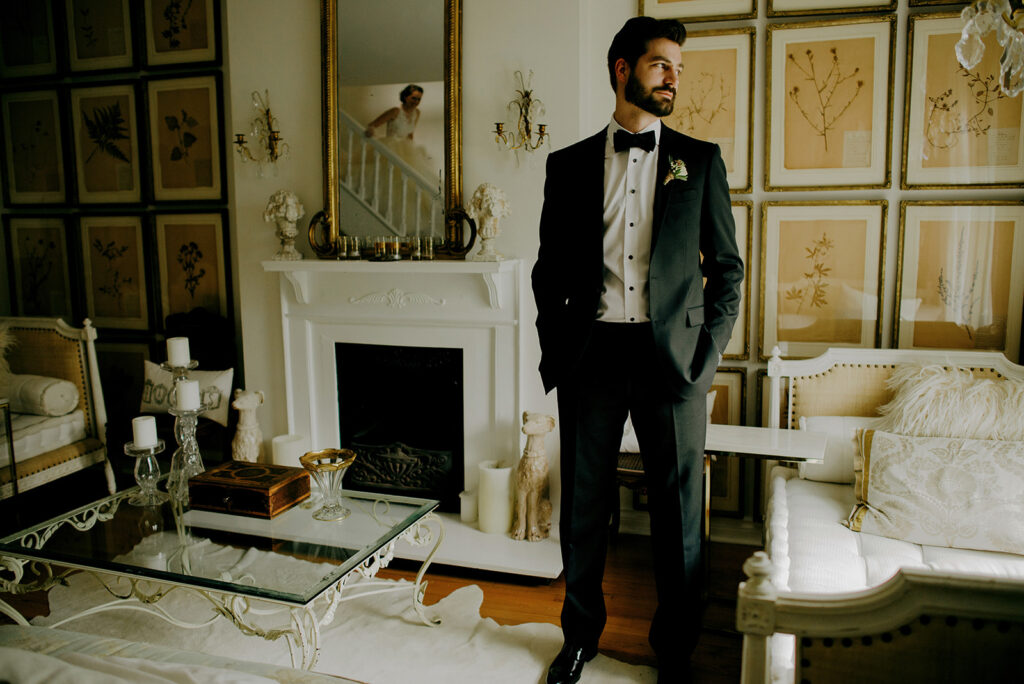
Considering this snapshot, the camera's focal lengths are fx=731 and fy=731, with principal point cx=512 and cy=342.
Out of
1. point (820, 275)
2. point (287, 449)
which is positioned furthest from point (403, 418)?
point (820, 275)

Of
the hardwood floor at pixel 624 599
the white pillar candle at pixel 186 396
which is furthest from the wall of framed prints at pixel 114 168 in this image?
the white pillar candle at pixel 186 396

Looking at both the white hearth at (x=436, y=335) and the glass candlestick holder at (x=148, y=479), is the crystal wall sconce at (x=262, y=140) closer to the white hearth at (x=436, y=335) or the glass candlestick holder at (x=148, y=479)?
the white hearth at (x=436, y=335)

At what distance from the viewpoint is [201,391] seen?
3445 millimetres

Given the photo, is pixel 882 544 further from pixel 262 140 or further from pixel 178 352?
pixel 262 140

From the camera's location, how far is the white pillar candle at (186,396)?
7.59ft

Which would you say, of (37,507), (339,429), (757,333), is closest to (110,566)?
(339,429)

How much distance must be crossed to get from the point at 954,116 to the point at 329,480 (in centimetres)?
264

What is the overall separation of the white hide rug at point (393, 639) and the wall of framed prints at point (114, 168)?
69.1 inches

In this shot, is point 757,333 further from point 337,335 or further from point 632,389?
point 337,335

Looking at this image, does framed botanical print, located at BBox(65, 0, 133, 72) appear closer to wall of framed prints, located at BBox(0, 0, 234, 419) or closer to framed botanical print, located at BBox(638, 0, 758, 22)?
wall of framed prints, located at BBox(0, 0, 234, 419)

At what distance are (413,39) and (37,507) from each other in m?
2.97

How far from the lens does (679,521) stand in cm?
202

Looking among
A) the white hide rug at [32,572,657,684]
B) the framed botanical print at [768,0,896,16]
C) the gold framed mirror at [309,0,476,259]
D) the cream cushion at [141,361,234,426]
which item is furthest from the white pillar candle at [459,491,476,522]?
the framed botanical print at [768,0,896,16]

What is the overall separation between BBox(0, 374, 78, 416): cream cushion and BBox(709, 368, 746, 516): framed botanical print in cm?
296
